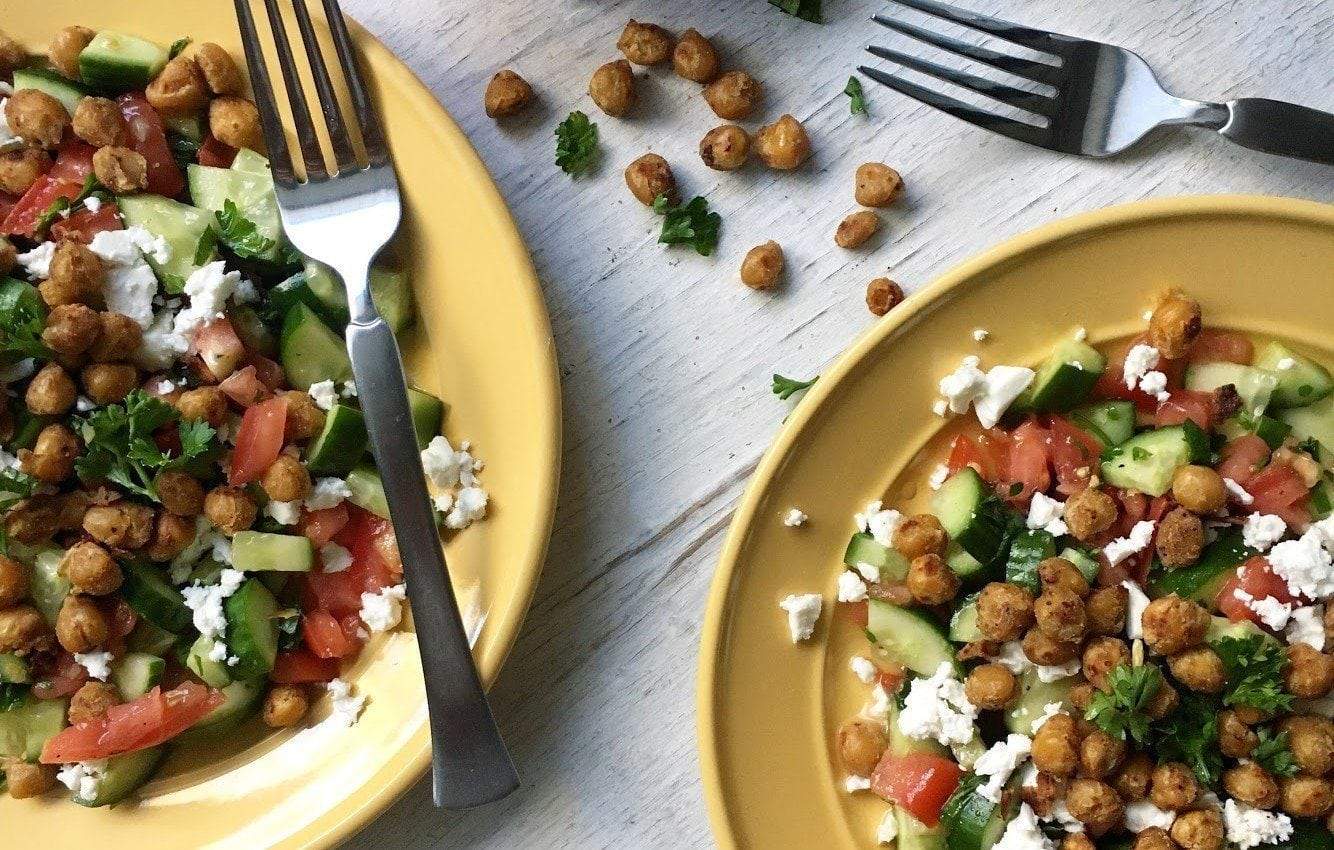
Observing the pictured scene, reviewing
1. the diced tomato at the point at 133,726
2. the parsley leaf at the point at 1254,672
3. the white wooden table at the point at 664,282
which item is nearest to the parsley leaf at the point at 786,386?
the white wooden table at the point at 664,282

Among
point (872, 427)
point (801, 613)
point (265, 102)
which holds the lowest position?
point (801, 613)

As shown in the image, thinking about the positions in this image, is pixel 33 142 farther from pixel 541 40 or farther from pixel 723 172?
pixel 723 172

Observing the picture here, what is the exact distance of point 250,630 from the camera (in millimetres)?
1924

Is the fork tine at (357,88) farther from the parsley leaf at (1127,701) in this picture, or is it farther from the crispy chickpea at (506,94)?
the parsley leaf at (1127,701)

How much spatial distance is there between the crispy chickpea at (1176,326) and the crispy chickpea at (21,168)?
1.99m

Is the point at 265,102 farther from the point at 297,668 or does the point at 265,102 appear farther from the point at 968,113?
the point at 968,113

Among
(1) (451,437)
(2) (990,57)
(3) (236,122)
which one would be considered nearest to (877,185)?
(2) (990,57)

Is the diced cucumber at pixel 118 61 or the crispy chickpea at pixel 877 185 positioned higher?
the diced cucumber at pixel 118 61

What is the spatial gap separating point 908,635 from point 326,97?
1.38 m

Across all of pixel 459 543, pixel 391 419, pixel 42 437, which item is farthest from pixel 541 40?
pixel 42 437

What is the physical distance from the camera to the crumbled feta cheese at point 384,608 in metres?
1.98

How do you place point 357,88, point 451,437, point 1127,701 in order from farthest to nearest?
point 451,437
point 357,88
point 1127,701

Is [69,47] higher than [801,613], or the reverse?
[69,47]

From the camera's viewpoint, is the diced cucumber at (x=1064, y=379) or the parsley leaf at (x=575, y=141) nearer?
the diced cucumber at (x=1064, y=379)
